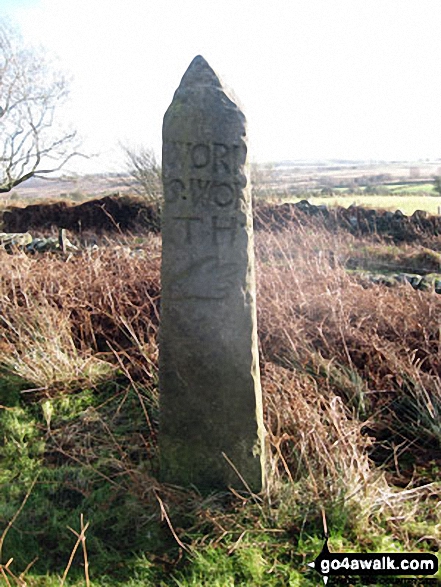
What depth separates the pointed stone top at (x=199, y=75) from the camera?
2584mm

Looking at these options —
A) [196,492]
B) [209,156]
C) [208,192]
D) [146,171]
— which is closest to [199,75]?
[209,156]

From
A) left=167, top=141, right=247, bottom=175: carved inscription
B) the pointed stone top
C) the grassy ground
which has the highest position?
the pointed stone top

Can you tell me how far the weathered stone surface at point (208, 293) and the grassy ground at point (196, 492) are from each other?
292 millimetres

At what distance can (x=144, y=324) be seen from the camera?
16.3 ft

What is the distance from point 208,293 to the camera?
265cm

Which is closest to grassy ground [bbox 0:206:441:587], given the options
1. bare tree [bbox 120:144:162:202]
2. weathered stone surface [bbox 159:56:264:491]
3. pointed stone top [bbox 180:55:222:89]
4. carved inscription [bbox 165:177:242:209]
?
weathered stone surface [bbox 159:56:264:491]

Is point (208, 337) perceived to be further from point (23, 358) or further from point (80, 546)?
point (23, 358)

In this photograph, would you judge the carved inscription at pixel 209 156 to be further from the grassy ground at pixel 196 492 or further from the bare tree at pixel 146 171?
the bare tree at pixel 146 171

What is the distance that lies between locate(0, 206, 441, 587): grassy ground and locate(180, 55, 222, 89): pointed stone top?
6.12 ft

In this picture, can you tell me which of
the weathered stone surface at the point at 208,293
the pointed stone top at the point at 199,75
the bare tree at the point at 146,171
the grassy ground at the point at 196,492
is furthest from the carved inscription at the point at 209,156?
the bare tree at the point at 146,171

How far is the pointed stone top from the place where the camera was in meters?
2.58

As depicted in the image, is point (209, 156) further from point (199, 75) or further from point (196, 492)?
point (196, 492)

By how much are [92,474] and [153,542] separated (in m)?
0.72

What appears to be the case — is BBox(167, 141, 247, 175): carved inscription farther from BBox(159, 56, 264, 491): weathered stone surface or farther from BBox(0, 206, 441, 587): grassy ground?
BBox(0, 206, 441, 587): grassy ground
